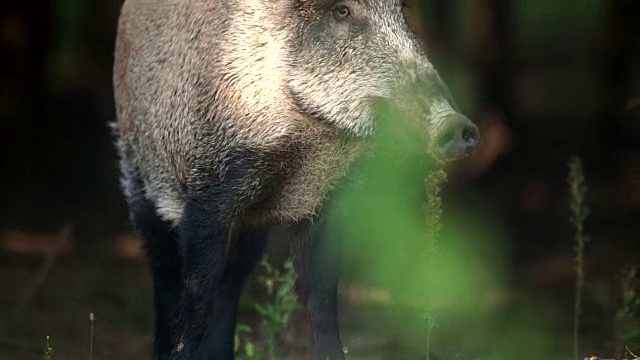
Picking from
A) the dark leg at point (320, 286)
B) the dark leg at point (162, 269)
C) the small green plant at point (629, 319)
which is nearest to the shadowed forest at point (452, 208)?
the small green plant at point (629, 319)

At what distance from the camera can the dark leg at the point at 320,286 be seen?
5.24 m

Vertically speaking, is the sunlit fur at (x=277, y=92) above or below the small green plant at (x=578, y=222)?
above

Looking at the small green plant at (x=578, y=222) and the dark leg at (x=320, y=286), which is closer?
the dark leg at (x=320, y=286)

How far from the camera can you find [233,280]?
5641 mm

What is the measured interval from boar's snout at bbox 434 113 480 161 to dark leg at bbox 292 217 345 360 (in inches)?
38.6

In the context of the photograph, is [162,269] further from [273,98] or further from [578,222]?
[578,222]

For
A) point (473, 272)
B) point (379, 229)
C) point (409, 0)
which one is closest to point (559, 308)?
point (473, 272)

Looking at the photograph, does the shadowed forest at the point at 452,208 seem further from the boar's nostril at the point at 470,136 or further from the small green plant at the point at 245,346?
the boar's nostril at the point at 470,136

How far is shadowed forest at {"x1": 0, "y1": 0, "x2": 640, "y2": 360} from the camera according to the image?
21.8 ft

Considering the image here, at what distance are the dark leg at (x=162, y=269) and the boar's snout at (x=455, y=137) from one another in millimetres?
1722

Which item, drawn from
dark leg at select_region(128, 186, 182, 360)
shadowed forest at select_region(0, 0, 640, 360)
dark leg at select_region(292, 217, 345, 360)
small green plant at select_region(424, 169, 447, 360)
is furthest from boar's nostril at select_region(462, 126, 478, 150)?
shadowed forest at select_region(0, 0, 640, 360)

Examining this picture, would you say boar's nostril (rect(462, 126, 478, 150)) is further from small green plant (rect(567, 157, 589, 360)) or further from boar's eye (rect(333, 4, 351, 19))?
small green plant (rect(567, 157, 589, 360))

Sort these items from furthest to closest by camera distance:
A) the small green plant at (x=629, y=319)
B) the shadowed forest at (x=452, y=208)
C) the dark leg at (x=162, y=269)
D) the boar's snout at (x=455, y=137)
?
the shadowed forest at (x=452, y=208), the dark leg at (x=162, y=269), the small green plant at (x=629, y=319), the boar's snout at (x=455, y=137)

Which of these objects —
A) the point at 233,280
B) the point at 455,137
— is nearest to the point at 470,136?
the point at 455,137
